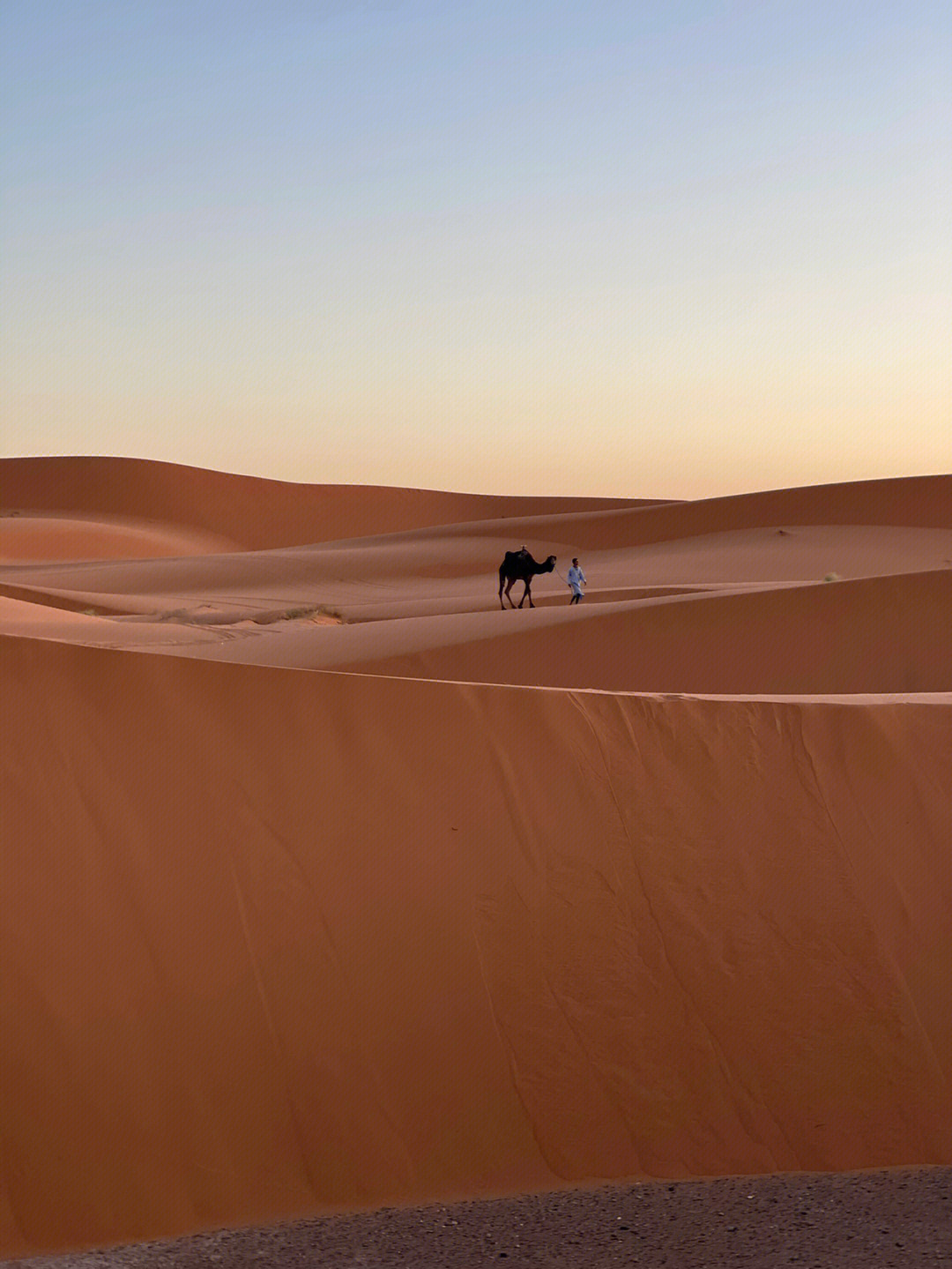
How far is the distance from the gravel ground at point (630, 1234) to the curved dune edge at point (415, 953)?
17 centimetres

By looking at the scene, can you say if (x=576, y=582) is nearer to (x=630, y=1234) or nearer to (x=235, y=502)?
(x=630, y=1234)

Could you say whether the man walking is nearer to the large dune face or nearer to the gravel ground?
the large dune face

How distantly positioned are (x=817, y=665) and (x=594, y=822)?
40.0ft

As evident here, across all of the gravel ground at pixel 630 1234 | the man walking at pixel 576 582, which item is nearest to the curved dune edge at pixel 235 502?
the man walking at pixel 576 582

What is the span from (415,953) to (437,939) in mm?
120

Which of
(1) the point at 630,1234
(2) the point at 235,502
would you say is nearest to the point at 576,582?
(1) the point at 630,1234

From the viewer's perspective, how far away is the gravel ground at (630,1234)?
5.02 m

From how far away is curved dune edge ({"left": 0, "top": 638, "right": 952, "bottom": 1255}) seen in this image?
572 centimetres

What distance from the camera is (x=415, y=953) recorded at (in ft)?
21.0

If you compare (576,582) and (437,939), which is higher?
(576,582)

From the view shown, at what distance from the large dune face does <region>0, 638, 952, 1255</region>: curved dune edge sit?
1cm

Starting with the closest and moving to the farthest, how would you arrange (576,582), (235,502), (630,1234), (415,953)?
1. (630,1234)
2. (415,953)
3. (576,582)
4. (235,502)

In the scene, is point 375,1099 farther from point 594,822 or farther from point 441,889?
point 594,822

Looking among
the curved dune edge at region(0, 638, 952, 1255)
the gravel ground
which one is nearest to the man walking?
the curved dune edge at region(0, 638, 952, 1255)
